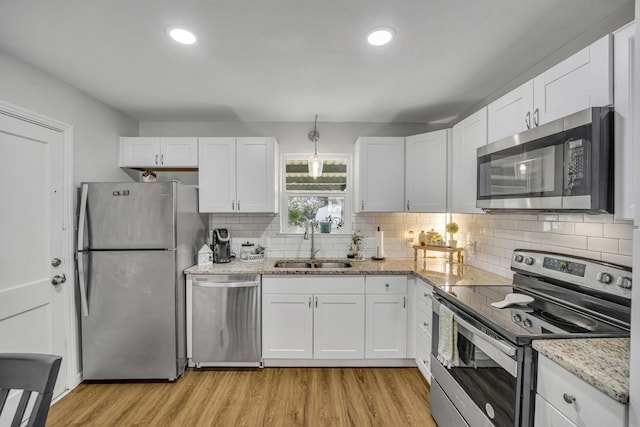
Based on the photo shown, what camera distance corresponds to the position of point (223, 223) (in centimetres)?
320

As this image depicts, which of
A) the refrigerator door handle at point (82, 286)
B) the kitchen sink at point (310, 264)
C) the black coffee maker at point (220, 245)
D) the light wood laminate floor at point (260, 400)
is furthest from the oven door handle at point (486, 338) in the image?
the refrigerator door handle at point (82, 286)

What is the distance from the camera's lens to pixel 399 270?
254cm

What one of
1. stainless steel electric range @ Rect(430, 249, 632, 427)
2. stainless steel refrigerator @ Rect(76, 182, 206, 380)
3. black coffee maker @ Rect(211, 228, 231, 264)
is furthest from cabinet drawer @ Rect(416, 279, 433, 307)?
stainless steel refrigerator @ Rect(76, 182, 206, 380)

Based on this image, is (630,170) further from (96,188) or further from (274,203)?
(96,188)

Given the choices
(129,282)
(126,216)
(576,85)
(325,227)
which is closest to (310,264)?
(325,227)

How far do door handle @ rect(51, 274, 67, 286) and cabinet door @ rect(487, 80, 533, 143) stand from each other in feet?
11.1

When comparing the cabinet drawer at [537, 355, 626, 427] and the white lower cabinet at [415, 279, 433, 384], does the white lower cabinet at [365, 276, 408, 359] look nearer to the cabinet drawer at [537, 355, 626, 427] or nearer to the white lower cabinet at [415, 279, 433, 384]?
the white lower cabinet at [415, 279, 433, 384]

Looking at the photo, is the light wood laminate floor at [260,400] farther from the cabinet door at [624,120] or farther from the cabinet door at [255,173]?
the cabinet door at [624,120]

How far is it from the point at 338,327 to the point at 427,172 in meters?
1.70

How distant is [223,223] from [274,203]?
731 millimetres

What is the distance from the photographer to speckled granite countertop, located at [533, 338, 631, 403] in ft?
2.84

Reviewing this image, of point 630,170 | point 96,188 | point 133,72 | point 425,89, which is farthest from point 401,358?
point 133,72

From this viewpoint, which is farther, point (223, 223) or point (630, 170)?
point (223, 223)

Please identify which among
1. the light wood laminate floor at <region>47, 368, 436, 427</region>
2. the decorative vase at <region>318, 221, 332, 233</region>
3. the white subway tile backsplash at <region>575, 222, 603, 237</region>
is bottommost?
the light wood laminate floor at <region>47, 368, 436, 427</region>
